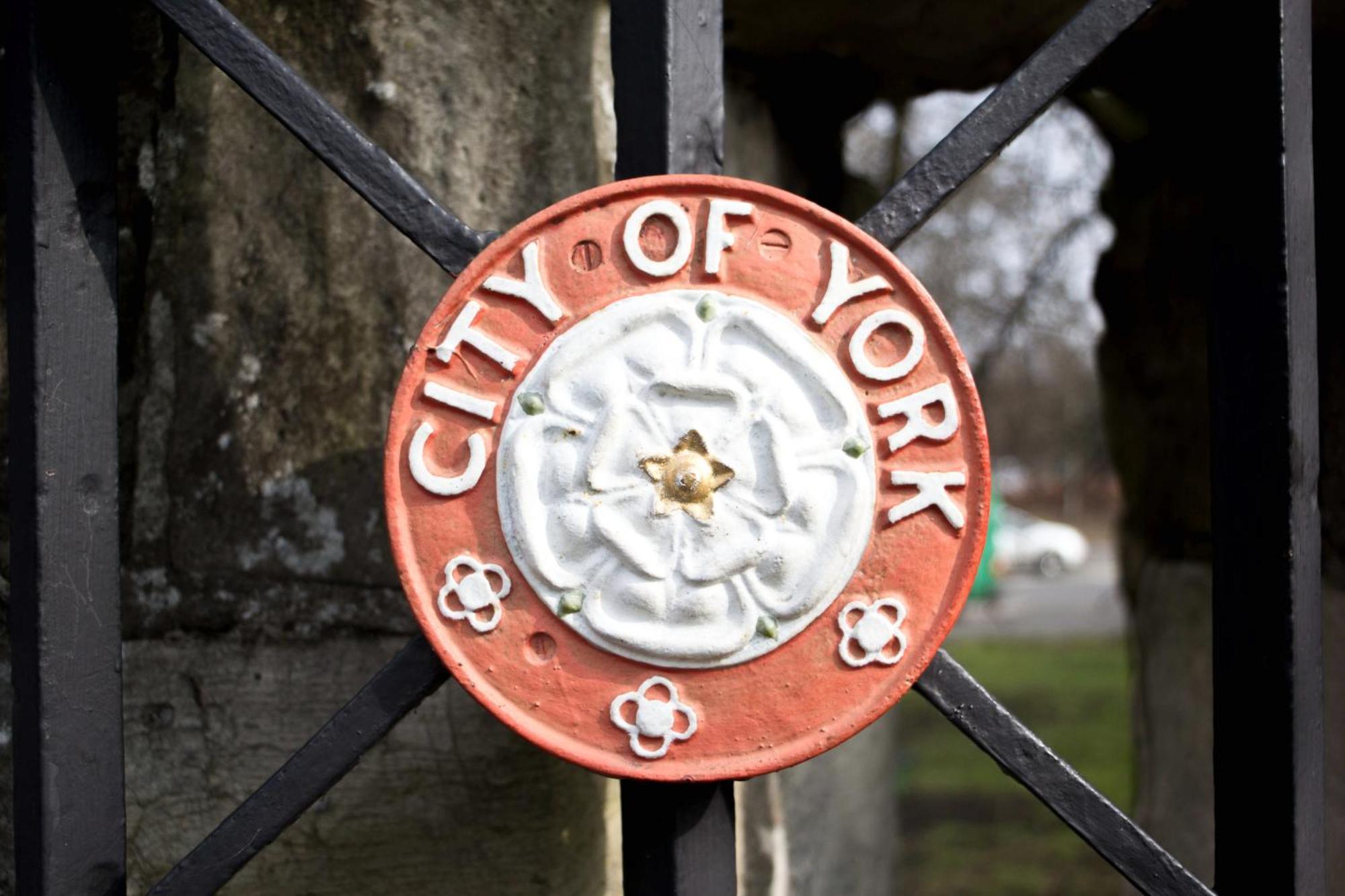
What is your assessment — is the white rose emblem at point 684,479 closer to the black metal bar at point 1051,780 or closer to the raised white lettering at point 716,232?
the raised white lettering at point 716,232

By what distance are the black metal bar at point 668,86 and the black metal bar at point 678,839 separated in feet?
2.45

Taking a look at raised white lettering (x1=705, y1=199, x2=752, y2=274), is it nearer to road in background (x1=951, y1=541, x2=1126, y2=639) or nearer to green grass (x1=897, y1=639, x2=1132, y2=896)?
green grass (x1=897, y1=639, x2=1132, y2=896)

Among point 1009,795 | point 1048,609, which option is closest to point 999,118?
point 1009,795

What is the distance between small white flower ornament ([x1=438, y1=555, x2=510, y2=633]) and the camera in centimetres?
122

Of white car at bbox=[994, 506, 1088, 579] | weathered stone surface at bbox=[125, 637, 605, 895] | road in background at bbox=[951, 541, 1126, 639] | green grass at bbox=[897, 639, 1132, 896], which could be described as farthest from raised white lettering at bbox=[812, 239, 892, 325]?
white car at bbox=[994, 506, 1088, 579]

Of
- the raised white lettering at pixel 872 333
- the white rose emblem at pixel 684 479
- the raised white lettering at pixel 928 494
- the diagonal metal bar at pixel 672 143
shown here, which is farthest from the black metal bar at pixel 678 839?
the raised white lettering at pixel 872 333

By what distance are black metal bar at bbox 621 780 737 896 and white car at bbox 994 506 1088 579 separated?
16.0m

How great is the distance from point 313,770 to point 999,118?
1141 millimetres

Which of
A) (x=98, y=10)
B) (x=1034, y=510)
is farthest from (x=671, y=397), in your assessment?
(x=1034, y=510)

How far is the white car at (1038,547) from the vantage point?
56.2 ft

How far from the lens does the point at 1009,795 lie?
5031mm

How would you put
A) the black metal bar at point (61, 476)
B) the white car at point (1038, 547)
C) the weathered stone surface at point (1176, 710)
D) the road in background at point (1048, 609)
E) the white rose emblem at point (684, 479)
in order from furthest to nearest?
1. the white car at point (1038, 547)
2. the road in background at point (1048, 609)
3. the weathered stone surface at point (1176, 710)
4. the black metal bar at point (61, 476)
5. the white rose emblem at point (684, 479)

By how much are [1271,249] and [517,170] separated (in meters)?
1.04

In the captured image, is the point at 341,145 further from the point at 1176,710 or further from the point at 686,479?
the point at 1176,710
